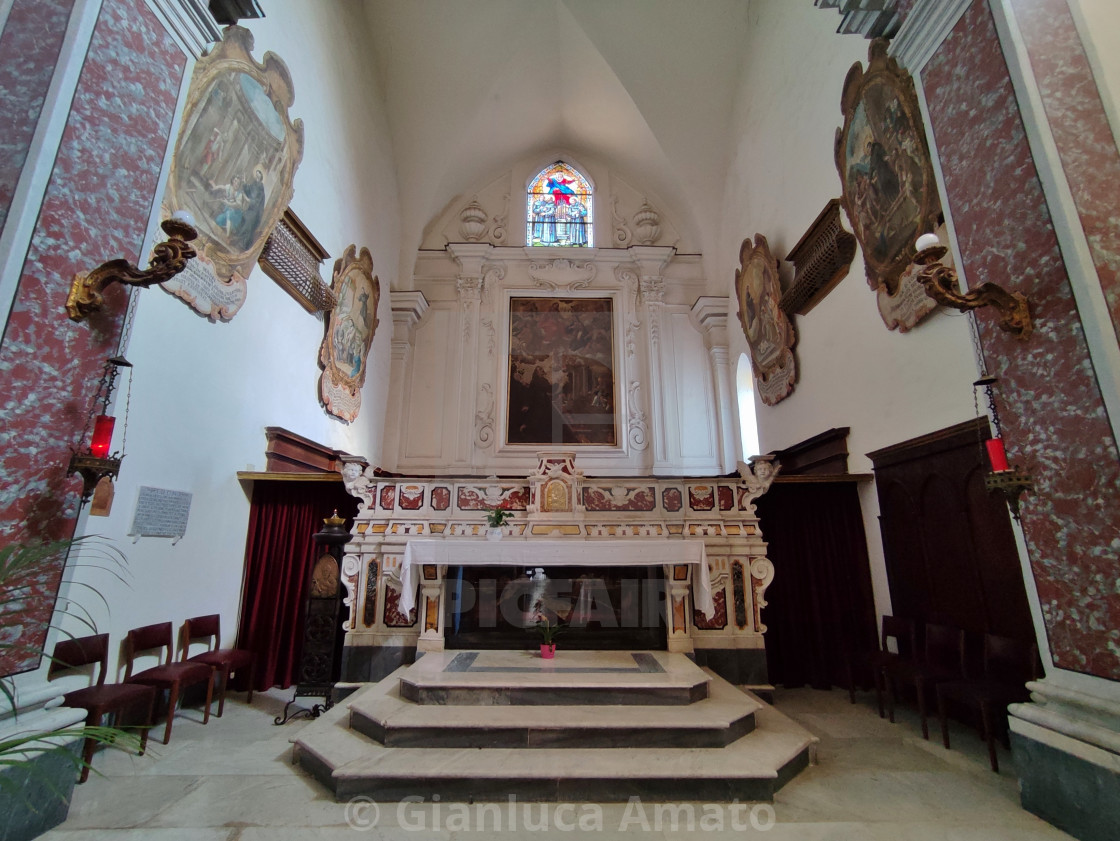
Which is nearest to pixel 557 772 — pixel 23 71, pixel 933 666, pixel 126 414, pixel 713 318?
pixel 933 666

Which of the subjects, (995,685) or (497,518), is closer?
(995,685)

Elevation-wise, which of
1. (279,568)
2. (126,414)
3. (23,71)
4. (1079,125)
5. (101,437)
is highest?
(23,71)

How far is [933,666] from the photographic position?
4.12 m

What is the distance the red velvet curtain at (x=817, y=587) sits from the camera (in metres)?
5.58

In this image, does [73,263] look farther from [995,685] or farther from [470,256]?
[470,256]

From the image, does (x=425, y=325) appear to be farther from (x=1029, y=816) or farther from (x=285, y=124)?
(x=1029, y=816)

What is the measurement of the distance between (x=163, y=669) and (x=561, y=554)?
3.21m

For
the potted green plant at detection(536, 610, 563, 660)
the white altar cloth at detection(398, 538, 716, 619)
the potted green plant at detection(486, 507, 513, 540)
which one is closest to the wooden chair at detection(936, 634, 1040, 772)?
the white altar cloth at detection(398, 538, 716, 619)

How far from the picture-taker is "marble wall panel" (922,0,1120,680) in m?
2.46

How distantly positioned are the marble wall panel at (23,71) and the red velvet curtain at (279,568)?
3.76 meters

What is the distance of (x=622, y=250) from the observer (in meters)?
10.8

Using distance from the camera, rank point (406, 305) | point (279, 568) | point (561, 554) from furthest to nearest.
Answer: point (406, 305) → point (279, 568) → point (561, 554)

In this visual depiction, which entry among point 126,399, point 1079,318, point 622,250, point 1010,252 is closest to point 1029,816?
point 1079,318

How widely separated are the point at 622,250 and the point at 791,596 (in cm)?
730
